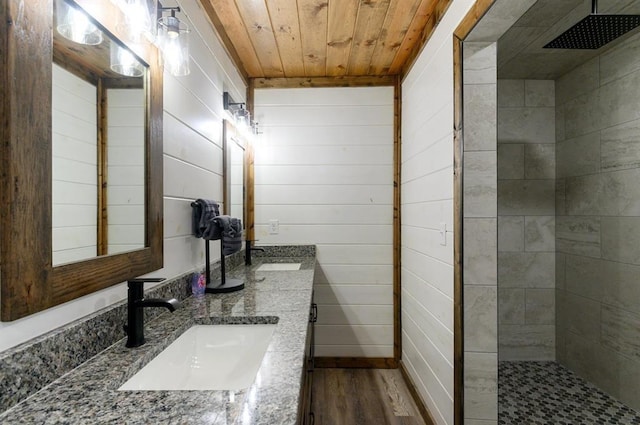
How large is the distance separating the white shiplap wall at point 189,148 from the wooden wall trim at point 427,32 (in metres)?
1.30

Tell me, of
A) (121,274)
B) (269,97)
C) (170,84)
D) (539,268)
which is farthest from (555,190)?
(121,274)

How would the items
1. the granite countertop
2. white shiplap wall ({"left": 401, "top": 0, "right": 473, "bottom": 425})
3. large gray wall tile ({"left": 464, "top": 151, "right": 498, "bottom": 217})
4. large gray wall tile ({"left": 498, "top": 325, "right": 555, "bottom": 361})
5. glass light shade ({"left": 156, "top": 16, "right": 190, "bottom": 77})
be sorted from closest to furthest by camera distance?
1. the granite countertop
2. glass light shade ({"left": 156, "top": 16, "right": 190, "bottom": 77})
3. large gray wall tile ({"left": 464, "top": 151, "right": 498, "bottom": 217})
4. white shiplap wall ({"left": 401, "top": 0, "right": 473, "bottom": 425})
5. large gray wall tile ({"left": 498, "top": 325, "right": 555, "bottom": 361})

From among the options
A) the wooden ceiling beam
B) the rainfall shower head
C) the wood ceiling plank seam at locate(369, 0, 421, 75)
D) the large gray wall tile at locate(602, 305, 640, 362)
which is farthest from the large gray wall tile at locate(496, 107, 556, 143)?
the large gray wall tile at locate(602, 305, 640, 362)

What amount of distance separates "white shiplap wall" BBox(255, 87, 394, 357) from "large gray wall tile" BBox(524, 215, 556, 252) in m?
1.17

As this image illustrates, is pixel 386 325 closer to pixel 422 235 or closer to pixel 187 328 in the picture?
pixel 422 235

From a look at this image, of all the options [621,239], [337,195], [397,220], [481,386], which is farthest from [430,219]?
[621,239]

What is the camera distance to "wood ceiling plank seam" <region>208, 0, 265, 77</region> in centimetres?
Answer: 192

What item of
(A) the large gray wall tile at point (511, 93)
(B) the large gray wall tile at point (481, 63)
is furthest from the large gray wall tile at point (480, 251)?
(A) the large gray wall tile at point (511, 93)

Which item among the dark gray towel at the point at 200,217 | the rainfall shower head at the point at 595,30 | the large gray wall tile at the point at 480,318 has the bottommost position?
the large gray wall tile at the point at 480,318

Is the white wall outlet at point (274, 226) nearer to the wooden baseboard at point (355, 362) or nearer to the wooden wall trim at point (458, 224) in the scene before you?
the wooden baseboard at point (355, 362)

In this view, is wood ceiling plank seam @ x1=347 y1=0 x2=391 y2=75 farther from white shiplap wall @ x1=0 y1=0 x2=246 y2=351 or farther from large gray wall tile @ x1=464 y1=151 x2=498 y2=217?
large gray wall tile @ x1=464 y1=151 x2=498 y2=217

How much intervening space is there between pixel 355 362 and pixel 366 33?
259 centimetres

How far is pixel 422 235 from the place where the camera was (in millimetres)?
2283

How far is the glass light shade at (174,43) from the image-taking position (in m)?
1.19
